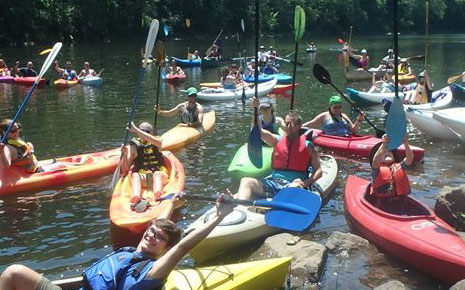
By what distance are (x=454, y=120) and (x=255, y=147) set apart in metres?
4.04

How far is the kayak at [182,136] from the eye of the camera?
348 inches

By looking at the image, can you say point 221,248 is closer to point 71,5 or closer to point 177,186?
point 177,186

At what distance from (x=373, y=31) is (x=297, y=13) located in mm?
54659

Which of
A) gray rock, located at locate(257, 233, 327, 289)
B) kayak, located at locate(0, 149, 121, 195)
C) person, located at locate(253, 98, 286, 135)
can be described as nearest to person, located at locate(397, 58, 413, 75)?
person, located at locate(253, 98, 286, 135)

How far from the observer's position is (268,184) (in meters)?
5.50

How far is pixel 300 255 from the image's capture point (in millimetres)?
4543

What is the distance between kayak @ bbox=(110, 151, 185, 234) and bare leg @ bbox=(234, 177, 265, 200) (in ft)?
2.52

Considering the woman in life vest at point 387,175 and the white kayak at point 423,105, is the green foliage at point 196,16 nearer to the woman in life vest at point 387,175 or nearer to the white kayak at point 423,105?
the white kayak at point 423,105

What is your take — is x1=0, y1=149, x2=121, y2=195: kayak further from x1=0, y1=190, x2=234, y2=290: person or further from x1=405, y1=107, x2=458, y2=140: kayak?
x1=405, y1=107, x2=458, y2=140: kayak

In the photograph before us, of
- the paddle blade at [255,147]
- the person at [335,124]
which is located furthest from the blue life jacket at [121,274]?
the person at [335,124]

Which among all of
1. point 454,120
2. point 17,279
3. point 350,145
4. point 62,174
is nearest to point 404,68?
point 454,120

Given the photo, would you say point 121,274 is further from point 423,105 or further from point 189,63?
point 189,63

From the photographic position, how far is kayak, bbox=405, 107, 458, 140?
917cm

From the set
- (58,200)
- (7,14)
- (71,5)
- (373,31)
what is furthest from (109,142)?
(373,31)
